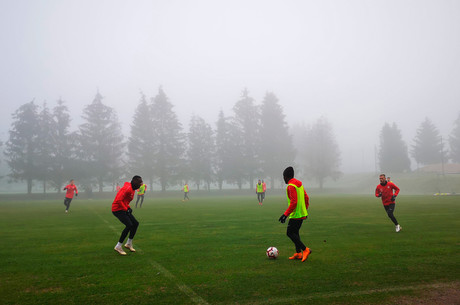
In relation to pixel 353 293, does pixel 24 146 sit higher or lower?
higher

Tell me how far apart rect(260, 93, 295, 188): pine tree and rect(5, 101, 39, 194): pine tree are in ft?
135

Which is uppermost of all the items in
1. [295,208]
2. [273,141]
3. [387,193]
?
[273,141]

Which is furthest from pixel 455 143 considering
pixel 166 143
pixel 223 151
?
pixel 166 143

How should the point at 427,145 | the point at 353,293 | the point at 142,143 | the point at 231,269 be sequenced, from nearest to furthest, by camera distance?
the point at 353,293 → the point at 231,269 → the point at 142,143 → the point at 427,145

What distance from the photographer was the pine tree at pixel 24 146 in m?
52.3

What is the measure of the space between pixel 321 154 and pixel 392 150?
1078 inches

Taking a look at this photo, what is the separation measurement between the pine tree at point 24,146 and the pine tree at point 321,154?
2107 inches

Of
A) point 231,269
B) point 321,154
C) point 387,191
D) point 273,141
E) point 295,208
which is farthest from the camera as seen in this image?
point 321,154

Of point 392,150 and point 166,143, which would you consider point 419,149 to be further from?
point 166,143

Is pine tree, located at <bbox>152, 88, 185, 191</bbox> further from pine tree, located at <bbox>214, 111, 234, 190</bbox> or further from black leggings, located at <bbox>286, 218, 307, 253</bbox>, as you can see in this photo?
black leggings, located at <bbox>286, 218, 307, 253</bbox>

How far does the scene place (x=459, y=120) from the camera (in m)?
82.2

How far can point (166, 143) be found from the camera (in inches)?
2313

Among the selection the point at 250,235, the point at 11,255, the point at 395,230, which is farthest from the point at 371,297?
the point at 11,255

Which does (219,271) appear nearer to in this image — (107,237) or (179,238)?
(179,238)
